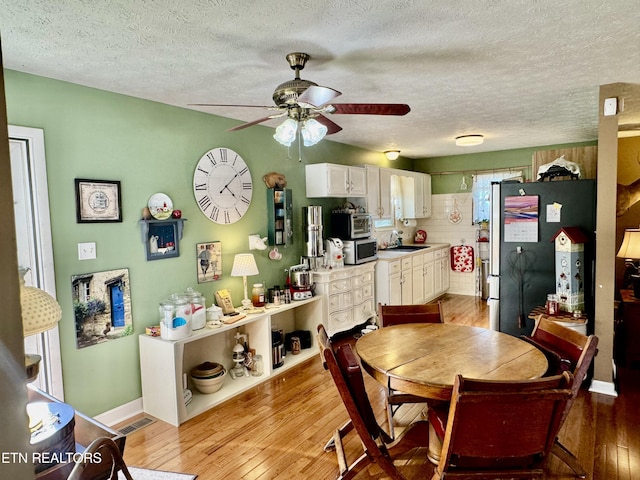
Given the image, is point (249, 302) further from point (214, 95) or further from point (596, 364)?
point (596, 364)

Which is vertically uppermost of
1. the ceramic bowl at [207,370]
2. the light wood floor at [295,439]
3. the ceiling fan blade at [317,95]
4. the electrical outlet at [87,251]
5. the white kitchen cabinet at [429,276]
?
the ceiling fan blade at [317,95]

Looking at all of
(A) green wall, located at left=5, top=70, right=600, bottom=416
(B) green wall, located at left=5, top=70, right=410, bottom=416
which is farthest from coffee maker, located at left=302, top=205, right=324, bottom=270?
(B) green wall, located at left=5, top=70, right=410, bottom=416

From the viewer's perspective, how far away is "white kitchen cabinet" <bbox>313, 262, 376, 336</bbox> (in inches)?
169

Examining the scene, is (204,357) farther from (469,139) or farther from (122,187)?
(469,139)

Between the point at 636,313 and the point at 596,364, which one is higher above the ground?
the point at 636,313

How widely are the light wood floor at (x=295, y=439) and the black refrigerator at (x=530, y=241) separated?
87cm

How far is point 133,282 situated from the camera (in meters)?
3.02

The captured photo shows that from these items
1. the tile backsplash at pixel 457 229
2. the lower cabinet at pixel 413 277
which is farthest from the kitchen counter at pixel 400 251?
the tile backsplash at pixel 457 229

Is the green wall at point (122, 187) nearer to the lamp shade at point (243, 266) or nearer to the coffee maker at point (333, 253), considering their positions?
the lamp shade at point (243, 266)

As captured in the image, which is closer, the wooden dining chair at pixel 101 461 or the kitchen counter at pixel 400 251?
the wooden dining chair at pixel 101 461

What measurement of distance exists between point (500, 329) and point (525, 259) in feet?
2.44

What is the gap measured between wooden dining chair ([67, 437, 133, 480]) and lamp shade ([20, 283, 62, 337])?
1.34 feet

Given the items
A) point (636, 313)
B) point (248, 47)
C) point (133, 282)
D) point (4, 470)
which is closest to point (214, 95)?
point (248, 47)

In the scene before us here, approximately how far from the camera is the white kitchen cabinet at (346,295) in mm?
4295
